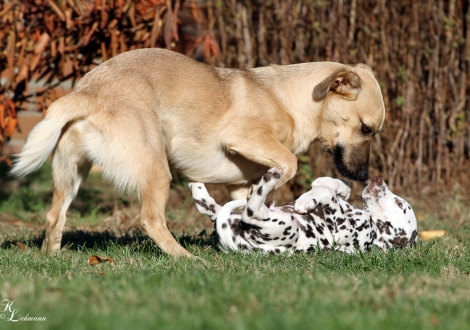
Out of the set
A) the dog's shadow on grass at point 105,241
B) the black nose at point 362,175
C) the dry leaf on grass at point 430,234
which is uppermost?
the black nose at point 362,175

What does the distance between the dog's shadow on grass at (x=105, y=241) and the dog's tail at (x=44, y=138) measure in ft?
3.06

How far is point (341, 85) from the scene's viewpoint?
5789mm

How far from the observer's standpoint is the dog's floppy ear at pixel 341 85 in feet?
18.4

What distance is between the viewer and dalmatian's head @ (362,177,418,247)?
18.2ft

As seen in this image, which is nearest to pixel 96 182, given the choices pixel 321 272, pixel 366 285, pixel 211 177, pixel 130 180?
pixel 211 177

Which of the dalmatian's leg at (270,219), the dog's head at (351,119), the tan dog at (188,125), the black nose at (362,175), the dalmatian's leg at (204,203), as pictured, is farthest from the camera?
the black nose at (362,175)

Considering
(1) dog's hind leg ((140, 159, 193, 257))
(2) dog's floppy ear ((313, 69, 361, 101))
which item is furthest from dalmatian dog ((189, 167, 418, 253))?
(2) dog's floppy ear ((313, 69, 361, 101))

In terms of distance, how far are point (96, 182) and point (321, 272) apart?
6.20 m

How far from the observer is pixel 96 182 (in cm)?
997

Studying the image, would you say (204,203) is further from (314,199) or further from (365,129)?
(365,129)

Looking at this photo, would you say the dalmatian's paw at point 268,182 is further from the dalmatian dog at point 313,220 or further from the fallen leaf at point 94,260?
the fallen leaf at point 94,260

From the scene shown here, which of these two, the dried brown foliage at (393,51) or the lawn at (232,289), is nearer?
the lawn at (232,289)

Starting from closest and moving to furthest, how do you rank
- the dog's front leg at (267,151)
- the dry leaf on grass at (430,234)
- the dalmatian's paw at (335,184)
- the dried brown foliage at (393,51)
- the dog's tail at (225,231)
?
the dog's tail at (225,231) < the dog's front leg at (267,151) < the dalmatian's paw at (335,184) < the dry leaf on grass at (430,234) < the dried brown foliage at (393,51)

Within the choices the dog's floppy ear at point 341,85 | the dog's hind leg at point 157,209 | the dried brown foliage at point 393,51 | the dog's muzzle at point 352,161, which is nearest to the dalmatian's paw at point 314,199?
the dog's muzzle at point 352,161
